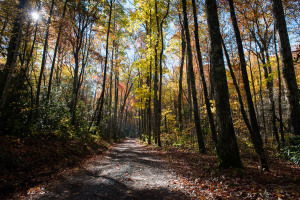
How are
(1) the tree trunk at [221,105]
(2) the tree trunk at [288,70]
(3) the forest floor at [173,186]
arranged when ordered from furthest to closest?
(2) the tree trunk at [288,70]
(1) the tree trunk at [221,105]
(3) the forest floor at [173,186]

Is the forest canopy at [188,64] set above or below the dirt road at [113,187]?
above

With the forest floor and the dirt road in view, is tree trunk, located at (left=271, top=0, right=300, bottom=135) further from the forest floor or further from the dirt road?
the dirt road

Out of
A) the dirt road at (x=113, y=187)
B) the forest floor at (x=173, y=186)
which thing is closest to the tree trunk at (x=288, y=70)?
the forest floor at (x=173, y=186)

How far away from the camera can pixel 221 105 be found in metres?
4.54

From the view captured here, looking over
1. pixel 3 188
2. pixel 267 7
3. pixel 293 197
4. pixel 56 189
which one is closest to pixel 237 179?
pixel 293 197

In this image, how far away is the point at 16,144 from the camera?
5.52 metres

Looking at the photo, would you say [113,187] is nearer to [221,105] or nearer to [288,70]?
[221,105]

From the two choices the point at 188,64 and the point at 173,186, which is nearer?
the point at 173,186

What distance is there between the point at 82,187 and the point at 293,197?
186 inches

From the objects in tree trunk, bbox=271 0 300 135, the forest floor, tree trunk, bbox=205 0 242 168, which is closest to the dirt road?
the forest floor

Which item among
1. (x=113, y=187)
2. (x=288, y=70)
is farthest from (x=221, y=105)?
(x=288, y=70)

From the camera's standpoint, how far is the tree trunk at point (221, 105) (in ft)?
14.2

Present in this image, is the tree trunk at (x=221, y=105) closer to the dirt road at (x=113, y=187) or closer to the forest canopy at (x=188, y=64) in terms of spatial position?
the forest canopy at (x=188, y=64)

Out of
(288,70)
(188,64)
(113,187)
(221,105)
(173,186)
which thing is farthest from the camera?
(188,64)
